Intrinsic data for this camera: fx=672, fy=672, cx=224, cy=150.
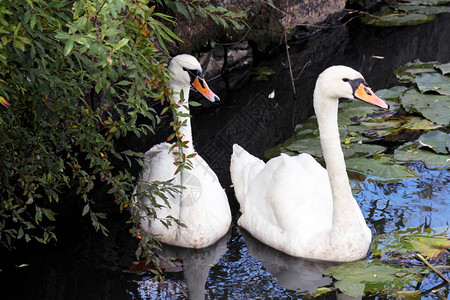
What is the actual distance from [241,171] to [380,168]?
3.83 ft

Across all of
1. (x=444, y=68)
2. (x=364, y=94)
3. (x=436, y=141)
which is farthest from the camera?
(x=444, y=68)

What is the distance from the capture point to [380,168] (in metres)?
5.54

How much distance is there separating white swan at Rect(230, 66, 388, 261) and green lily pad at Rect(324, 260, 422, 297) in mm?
146

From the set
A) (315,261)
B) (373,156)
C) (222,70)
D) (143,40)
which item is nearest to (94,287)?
(315,261)

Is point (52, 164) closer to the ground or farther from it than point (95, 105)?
closer to the ground

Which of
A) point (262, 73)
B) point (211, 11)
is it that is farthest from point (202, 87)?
point (262, 73)

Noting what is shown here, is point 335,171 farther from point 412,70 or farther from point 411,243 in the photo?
point 412,70

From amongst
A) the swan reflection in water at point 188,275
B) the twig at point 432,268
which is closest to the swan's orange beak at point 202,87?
the swan reflection in water at point 188,275

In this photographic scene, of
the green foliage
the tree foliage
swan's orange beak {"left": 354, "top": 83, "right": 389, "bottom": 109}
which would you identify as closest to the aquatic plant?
swan's orange beak {"left": 354, "top": 83, "right": 389, "bottom": 109}

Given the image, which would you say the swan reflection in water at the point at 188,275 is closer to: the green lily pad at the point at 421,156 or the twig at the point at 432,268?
the twig at the point at 432,268

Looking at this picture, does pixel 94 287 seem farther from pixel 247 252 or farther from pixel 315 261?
pixel 315 261

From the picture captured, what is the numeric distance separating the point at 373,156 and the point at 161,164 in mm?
1923

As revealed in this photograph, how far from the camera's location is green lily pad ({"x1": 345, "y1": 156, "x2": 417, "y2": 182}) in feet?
17.9

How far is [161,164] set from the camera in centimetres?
508
